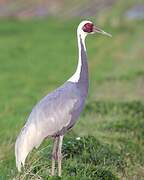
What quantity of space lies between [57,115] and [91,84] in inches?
452

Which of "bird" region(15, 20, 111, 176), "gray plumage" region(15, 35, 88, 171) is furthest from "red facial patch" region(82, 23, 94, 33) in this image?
"gray plumage" region(15, 35, 88, 171)

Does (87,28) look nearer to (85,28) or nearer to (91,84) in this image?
(85,28)

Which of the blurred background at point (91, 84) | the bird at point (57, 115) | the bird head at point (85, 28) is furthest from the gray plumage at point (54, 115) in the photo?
the blurred background at point (91, 84)

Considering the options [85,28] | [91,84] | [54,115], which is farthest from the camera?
[91,84]

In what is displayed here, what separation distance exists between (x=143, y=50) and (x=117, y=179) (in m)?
17.9

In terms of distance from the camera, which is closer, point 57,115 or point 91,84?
point 57,115

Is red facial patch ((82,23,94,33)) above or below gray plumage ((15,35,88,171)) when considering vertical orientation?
above

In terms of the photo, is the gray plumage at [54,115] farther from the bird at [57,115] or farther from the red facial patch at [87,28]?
the red facial patch at [87,28]

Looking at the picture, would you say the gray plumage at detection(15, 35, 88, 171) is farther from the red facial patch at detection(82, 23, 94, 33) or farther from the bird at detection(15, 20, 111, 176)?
the red facial patch at detection(82, 23, 94, 33)

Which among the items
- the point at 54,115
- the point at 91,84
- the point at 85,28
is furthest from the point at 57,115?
the point at 91,84

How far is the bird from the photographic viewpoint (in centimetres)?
748

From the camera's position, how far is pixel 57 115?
780 centimetres

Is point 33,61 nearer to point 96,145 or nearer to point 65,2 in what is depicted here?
point 96,145

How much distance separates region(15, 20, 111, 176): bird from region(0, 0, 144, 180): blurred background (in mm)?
251
